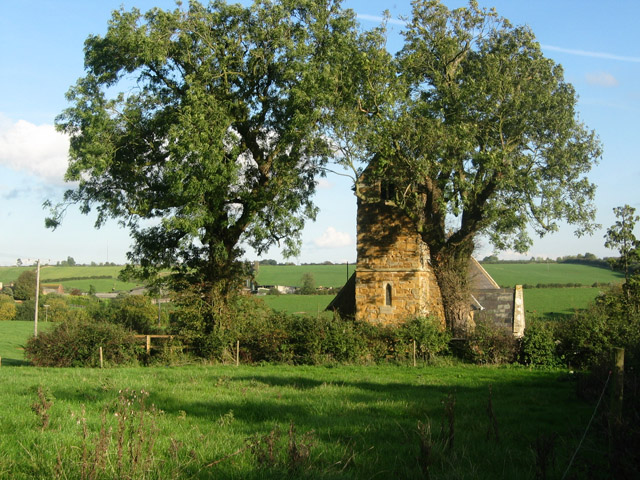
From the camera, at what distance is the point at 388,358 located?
2414 cm

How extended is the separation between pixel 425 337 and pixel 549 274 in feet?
224

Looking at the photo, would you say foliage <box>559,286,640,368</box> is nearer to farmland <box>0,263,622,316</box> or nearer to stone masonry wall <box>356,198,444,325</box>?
stone masonry wall <box>356,198,444,325</box>

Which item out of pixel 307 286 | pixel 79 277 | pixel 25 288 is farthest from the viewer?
pixel 79 277

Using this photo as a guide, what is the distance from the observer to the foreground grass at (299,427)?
644 cm

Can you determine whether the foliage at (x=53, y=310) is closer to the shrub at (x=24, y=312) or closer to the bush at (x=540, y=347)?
the shrub at (x=24, y=312)

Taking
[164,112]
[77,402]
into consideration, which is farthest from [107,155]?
[77,402]

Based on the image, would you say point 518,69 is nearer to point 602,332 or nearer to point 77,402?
point 602,332

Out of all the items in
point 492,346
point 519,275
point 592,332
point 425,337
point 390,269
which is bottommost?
point 492,346

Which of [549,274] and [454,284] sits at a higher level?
[549,274]

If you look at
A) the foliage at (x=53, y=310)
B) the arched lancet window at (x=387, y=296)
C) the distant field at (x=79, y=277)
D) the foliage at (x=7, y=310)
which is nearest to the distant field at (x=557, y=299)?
the arched lancet window at (x=387, y=296)

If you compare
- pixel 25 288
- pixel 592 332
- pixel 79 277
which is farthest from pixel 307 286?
pixel 592 332

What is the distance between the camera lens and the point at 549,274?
283ft

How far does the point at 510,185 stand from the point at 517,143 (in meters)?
2.74

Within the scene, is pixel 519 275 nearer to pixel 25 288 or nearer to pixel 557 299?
pixel 557 299
